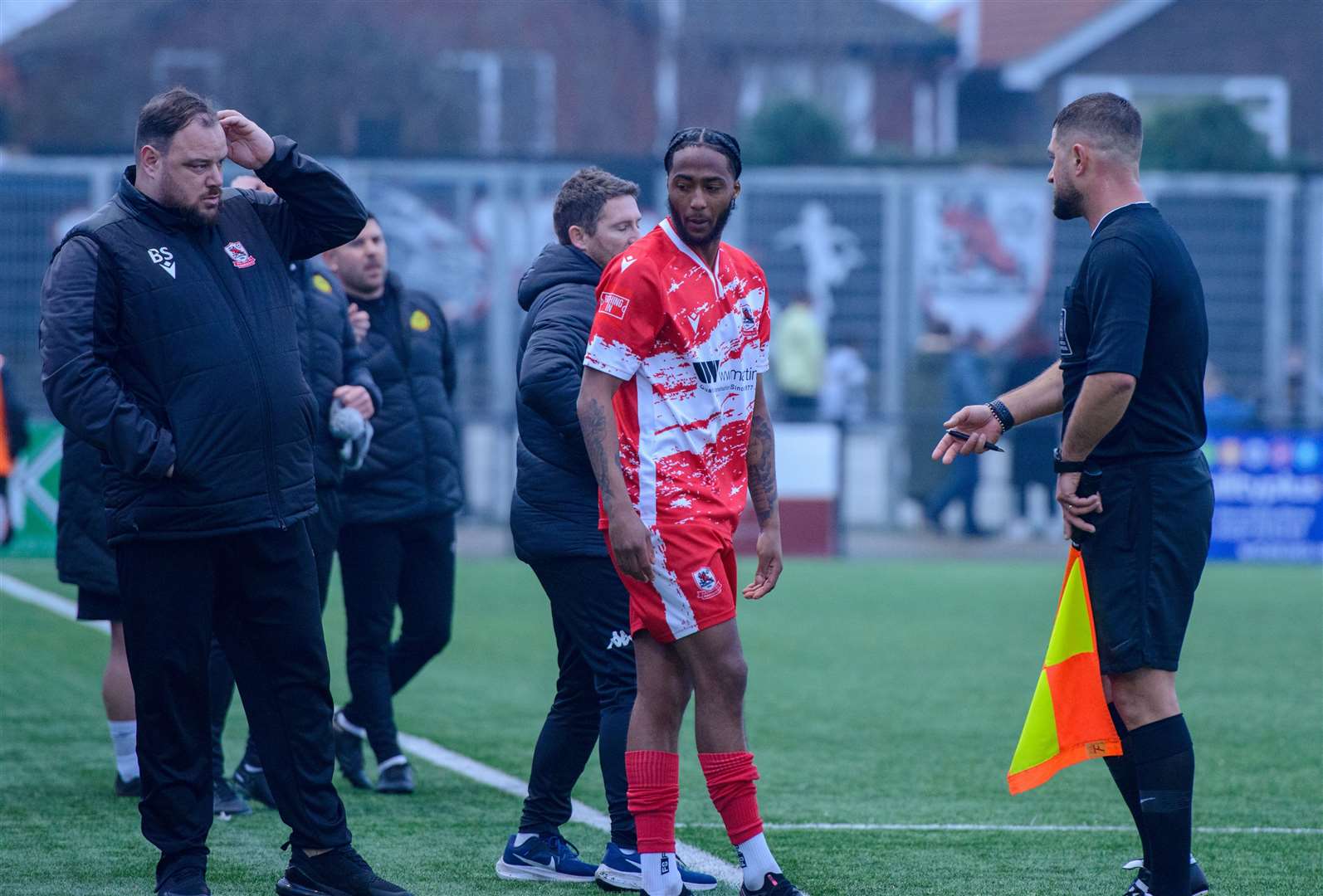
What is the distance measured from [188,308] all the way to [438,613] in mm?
2541

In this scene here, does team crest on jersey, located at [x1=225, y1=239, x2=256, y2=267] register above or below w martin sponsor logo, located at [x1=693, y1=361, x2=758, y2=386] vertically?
above

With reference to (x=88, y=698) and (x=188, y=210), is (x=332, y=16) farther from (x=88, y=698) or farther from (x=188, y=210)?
(x=188, y=210)

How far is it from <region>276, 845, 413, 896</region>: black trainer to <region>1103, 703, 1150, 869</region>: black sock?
1.96 m

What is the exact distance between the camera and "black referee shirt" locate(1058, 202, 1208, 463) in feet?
15.2

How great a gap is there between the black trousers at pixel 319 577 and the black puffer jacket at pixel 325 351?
80mm

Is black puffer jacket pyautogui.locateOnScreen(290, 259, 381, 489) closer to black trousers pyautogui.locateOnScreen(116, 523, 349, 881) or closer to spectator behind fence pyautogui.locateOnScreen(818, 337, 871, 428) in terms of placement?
black trousers pyautogui.locateOnScreen(116, 523, 349, 881)

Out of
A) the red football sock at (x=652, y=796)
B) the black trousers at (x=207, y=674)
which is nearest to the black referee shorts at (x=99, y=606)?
the black trousers at (x=207, y=674)

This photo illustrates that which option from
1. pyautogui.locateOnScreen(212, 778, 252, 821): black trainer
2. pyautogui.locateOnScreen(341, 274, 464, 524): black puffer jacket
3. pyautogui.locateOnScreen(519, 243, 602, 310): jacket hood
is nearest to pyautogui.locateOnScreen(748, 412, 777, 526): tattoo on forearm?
pyautogui.locateOnScreen(519, 243, 602, 310): jacket hood

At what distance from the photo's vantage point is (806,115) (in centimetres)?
2802

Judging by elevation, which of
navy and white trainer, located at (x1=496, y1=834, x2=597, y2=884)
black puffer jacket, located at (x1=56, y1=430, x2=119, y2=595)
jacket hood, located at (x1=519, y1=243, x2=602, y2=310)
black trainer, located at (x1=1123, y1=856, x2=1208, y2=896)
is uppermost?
jacket hood, located at (x1=519, y1=243, x2=602, y2=310)

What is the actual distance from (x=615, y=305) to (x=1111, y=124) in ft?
4.64

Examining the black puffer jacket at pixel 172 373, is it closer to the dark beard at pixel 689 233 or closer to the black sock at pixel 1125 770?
the dark beard at pixel 689 233

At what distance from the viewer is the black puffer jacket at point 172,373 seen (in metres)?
4.58

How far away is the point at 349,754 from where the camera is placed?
6848 millimetres
